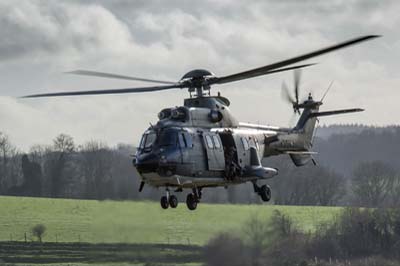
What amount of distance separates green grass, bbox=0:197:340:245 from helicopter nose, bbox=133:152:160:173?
14690 mm

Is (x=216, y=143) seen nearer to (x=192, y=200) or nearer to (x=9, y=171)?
(x=192, y=200)

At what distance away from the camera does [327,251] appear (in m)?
78.2

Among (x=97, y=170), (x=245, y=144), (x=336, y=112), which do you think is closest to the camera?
(x=245, y=144)

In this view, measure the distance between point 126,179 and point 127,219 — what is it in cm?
564

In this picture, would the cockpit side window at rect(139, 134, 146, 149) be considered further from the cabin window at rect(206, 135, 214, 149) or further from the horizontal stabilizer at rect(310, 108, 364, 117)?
the horizontal stabilizer at rect(310, 108, 364, 117)

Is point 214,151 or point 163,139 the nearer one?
point 163,139

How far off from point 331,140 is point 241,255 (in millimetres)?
87278

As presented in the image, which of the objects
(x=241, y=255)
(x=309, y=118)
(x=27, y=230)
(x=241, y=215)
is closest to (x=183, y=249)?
(x=241, y=255)

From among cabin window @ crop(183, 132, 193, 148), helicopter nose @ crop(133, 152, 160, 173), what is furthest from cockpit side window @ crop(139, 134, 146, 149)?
cabin window @ crop(183, 132, 193, 148)

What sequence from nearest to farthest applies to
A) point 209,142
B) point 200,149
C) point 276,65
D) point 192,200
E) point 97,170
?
point 276,65, point 200,149, point 209,142, point 192,200, point 97,170

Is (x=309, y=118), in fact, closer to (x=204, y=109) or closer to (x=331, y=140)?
(x=204, y=109)

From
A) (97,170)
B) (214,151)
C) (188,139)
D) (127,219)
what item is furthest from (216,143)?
(97,170)

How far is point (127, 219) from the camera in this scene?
162 ft

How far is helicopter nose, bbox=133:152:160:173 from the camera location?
33.0 m
